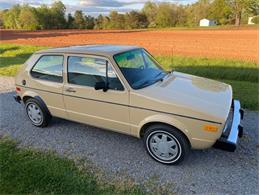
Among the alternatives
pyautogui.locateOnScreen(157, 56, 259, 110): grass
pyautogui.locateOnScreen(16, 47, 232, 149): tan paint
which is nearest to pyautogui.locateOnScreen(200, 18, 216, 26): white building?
pyautogui.locateOnScreen(157, 56, 259, 110): grass

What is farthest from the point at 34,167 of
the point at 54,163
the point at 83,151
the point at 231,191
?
the point at 231,191

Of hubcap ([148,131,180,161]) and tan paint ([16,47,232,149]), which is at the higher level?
tan paint ([16,47,232,149])

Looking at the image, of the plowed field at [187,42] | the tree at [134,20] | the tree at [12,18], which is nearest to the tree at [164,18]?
the tree at [134,20]

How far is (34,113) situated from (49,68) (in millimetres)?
1084

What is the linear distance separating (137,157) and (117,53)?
1714 millimetres

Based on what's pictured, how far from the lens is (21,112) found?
19.3 ft

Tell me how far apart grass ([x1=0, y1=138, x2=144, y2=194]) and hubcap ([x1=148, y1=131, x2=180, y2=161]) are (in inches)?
26.6

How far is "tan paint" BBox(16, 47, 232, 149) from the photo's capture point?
327 cm

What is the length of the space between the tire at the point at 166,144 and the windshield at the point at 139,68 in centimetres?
73

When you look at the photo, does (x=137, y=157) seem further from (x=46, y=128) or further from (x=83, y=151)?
(x=46, y=128)

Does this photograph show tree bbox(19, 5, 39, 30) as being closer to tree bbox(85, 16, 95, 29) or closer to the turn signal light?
tree bbox(85, 16, 95, 29)

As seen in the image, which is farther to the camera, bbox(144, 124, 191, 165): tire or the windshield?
the windshield

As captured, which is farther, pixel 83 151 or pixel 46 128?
pixel 46 128

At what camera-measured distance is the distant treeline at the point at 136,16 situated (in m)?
75.6
